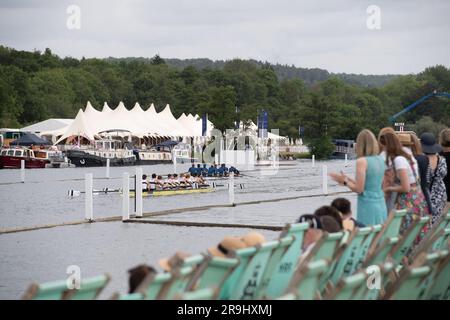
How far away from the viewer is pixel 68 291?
765cm

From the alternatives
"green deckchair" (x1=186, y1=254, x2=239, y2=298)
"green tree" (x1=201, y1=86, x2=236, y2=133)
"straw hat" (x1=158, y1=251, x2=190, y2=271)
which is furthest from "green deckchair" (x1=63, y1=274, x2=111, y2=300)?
"green tree" (x1=201, y1=86, x2=236, y2=133)

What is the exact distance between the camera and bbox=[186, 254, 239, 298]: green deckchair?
8438mm

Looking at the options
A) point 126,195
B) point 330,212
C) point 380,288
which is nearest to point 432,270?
point 380,288

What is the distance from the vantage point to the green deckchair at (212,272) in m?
8.44

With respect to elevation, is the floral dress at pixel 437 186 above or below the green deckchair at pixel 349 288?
above

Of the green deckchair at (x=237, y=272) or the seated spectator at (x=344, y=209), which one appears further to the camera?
the seated spectator at (x=344, y=209)

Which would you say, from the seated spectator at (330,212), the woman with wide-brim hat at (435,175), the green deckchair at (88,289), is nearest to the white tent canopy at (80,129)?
the woman with wide-brim hat at (435,175)

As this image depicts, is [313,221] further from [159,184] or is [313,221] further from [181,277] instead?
[159,184]

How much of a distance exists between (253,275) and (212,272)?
752 millimetres

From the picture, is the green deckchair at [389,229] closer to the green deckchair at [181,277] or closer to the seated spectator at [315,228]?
the seated spectator at [315,228]

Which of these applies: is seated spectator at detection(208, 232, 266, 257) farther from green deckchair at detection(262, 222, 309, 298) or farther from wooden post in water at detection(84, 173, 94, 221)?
wooden post in water at detection(84, 173, 94, 221)

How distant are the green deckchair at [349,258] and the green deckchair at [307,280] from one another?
57.3 inches
